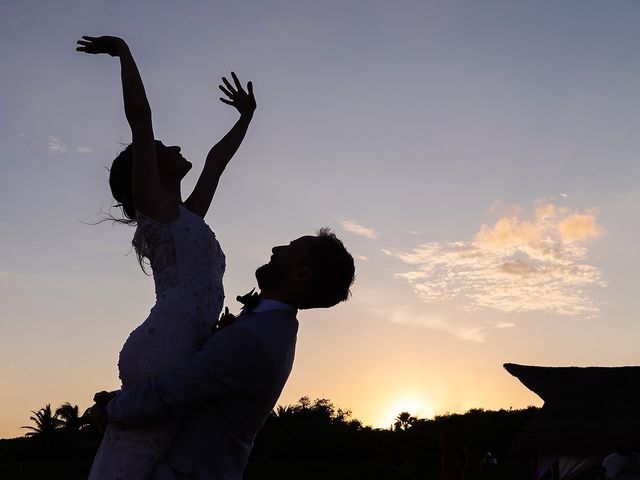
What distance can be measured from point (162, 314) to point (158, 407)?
455 millimetres

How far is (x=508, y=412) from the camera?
64.7 m

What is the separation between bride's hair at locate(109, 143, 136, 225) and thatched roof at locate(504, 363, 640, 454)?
92.6 ft

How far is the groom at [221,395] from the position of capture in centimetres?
280

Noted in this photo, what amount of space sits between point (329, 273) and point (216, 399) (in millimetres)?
784

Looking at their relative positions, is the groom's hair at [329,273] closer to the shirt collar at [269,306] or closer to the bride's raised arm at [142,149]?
the shirt collar at [269,306]

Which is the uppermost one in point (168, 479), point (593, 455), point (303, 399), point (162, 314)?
point (303, 399)

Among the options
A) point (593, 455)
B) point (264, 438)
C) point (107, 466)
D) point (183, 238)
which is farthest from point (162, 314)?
point (264, 438)

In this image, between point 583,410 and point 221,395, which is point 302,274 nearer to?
point 221,395

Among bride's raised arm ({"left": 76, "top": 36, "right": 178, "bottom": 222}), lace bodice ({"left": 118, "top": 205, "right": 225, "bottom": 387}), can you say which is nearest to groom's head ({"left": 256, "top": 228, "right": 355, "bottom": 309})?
lace bodice ({"left": 118, "top": 205, "right": 225, "bottom": 387})

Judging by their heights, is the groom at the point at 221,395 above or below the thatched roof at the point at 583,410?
below

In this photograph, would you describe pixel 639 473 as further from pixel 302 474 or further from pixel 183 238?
pixel 302 474

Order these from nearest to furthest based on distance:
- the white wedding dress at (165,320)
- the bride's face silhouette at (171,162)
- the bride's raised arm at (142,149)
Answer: the white wedding dress at (165,320), the bride's raised arm at (142,149), the bride's face silhouette at (171,162)

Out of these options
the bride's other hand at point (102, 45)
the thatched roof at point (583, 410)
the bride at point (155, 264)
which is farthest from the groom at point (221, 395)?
the thatched roof at point (583, 410)

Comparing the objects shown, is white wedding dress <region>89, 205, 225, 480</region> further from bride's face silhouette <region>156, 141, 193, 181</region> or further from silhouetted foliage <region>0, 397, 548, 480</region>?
silhouetted foliage <region>0, 397, 548, 480</region>
